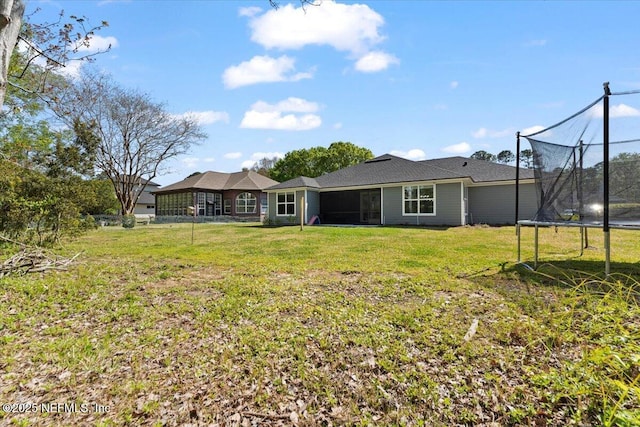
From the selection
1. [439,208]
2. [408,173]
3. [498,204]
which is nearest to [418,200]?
[439,208]

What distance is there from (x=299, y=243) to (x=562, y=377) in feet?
25.5

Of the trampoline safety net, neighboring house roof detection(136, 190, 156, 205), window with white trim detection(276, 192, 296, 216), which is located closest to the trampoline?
the trampoline safety net

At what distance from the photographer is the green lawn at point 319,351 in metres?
1.97

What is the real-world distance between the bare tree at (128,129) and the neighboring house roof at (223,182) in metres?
4.04

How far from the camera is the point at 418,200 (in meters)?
16.0

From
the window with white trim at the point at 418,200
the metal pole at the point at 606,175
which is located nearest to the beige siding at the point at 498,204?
the window with white trim at the point at 418,200

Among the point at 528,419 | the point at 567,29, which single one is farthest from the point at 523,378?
the point at 567,29

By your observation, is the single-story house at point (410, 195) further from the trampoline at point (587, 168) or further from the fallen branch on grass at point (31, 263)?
the fallen branch on grass at point (31, 263)

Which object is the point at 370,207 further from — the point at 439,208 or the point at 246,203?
the point at 246,203

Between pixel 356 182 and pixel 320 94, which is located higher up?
pixel 320 94

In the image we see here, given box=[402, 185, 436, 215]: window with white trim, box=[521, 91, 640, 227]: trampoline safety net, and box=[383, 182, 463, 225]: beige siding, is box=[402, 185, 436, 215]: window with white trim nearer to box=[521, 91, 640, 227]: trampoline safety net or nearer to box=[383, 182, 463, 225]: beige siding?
box=[383, 182, 463, 225]: beige siding

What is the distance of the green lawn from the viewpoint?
1.97 m

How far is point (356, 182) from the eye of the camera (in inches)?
721

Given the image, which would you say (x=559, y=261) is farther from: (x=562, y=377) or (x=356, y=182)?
(x=356, y=182)
